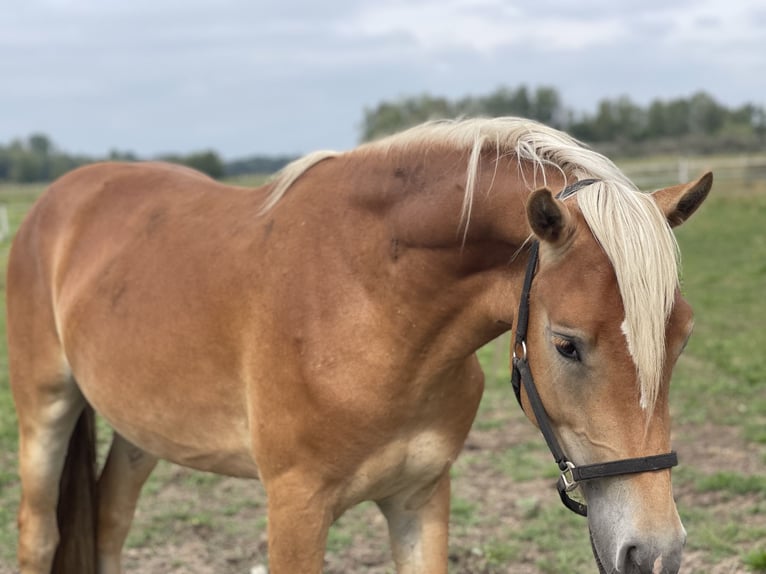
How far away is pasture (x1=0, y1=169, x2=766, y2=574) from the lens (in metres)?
3.91

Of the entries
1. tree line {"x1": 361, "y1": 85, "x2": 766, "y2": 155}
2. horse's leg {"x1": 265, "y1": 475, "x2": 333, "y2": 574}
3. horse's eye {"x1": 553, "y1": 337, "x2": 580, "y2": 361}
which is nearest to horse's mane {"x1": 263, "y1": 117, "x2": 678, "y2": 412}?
horse's eye {"x1": 553, "y1": 337, "x2": 580, "y2": 361}

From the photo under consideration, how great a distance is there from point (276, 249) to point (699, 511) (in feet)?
9.46

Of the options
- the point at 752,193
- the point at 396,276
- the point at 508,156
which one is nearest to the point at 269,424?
the point at 396,276

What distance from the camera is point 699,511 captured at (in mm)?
4223

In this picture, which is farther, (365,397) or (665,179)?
(665,179)

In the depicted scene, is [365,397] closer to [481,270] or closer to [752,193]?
[481,270]

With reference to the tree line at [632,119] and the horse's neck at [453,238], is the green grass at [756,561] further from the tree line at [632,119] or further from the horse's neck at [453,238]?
the tree line at [632,119]

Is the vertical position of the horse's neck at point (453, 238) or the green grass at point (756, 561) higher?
the horse's neck at point (453, 238)

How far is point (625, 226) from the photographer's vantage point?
72.6 inches

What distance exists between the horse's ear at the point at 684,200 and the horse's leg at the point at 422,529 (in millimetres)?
1145

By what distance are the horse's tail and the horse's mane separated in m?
2.28

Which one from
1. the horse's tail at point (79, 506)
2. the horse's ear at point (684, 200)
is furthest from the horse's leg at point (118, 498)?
the horse's ear at point (684, 200)

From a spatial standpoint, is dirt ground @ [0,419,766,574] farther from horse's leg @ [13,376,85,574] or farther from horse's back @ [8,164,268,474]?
horse's back @ [8,164,268,474]

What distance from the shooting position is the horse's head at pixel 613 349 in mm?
1791
